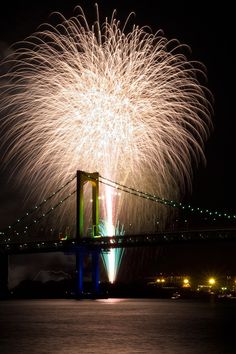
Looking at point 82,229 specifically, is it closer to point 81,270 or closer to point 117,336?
point 81,270

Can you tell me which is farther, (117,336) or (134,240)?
(134,240)

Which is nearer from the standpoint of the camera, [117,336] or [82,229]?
[117,336]

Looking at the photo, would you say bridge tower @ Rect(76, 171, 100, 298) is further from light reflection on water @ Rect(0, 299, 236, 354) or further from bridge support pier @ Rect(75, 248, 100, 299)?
light reflection on water @ Rect(0, 299, 236, 354)

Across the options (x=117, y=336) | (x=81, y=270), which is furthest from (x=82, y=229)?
(x=117, y=336)

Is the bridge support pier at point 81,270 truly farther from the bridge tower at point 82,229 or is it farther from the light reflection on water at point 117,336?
the light reflection on water at point 117,336

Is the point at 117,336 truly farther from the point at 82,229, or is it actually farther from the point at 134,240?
the point at 82,229

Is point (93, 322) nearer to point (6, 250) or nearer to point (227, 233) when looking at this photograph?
point (227, 233)

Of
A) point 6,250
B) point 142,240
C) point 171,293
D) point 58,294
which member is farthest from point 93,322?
point 171,293

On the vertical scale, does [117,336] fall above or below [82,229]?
below

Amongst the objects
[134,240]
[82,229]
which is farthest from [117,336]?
[82,229]
